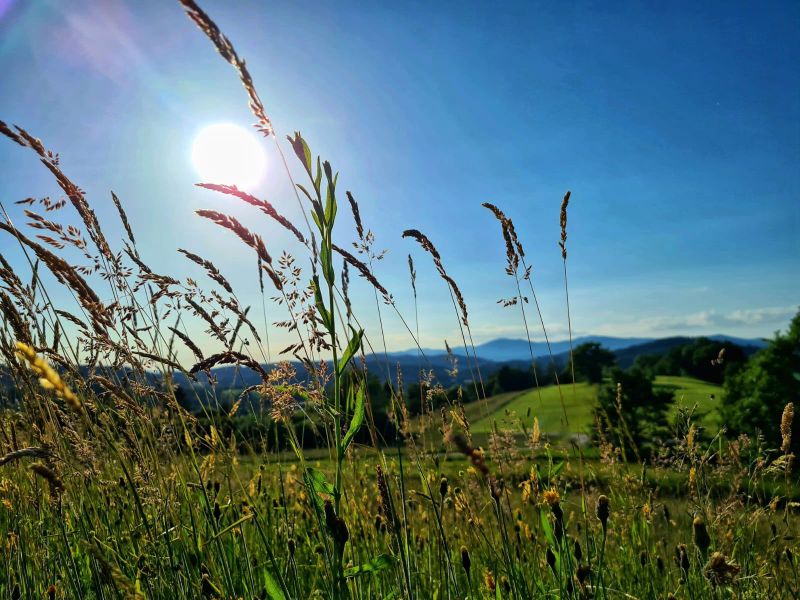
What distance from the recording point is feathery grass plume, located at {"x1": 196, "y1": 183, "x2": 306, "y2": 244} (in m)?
1.48

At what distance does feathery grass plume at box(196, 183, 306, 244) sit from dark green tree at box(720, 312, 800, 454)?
13330mm

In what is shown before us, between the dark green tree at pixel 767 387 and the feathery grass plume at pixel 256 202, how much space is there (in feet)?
43.7

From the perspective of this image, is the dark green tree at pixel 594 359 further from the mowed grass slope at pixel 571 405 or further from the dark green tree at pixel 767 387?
the dark green tree at pixel 767 387

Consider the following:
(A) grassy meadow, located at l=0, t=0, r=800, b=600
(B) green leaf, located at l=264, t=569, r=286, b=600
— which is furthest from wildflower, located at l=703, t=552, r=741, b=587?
(B) green leaf, located at l=264, t=569, r=286, b=600

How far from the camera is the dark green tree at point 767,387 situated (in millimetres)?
12117

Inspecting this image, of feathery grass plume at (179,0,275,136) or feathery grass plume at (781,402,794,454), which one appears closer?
feathery grass plume at (179,0,275,136)

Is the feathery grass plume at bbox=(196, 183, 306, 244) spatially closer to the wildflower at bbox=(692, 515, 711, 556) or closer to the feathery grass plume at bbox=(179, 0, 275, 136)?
the feathery grass plume at bbox=(179, 0, 275, 136)

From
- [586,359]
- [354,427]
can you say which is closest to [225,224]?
[354,427]

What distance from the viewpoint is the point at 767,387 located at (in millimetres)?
12773

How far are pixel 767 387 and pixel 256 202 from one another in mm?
14948

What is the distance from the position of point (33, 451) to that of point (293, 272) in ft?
3.60

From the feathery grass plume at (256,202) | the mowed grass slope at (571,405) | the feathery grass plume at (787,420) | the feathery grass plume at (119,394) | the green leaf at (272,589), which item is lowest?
the mowed grass slope at (571,405)

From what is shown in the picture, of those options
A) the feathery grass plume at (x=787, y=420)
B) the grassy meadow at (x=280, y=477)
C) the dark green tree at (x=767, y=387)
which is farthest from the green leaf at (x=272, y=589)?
the dark green tree at (x=767, y=387)

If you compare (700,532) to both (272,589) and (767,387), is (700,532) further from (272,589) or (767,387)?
(767,387)
